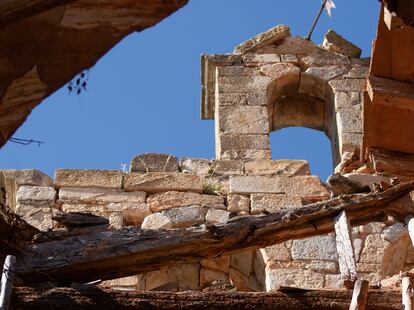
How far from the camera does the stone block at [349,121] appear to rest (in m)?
12.5

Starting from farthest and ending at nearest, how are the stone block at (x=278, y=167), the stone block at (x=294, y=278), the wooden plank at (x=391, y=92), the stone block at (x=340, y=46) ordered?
the stone block at (x=340, y=46) < the stone block at (x=278, y=167) < the stone block at (x=294, y=278) < the wooden plank at (x=391, y=92)

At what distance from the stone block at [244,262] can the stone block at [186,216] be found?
1.61ft

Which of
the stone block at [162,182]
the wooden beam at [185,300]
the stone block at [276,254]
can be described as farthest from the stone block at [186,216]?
the wooden beam at [185,300]

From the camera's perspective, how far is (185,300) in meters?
6.66

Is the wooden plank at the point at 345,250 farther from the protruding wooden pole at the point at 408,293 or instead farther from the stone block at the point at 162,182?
the stone block at the point at 162,182

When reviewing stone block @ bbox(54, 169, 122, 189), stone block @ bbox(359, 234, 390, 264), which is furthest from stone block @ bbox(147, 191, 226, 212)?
stone block @ bbox(359, 234, 390, 264)

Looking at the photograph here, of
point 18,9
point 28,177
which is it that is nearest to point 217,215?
point 28,177

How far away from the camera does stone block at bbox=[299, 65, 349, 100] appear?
13.2 meters

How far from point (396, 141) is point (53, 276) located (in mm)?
3871

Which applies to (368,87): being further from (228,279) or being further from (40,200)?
(40,200)

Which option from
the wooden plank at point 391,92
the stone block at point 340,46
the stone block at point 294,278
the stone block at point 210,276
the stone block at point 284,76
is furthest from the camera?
the stone block at point 340,46

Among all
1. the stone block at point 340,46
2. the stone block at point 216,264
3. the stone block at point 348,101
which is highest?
the stone block at point 340,46

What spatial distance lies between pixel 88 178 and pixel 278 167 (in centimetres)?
193

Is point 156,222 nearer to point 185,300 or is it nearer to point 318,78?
point 318,78
